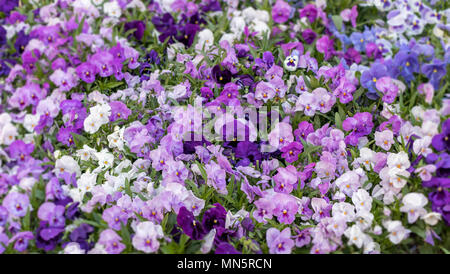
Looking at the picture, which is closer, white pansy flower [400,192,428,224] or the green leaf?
white pansy flower [400,192,428,224]

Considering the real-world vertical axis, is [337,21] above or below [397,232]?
above

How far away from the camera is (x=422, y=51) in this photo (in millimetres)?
3660

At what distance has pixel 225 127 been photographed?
3.15 meters

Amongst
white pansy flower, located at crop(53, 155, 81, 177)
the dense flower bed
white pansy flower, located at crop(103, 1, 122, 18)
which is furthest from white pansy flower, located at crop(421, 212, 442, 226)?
white pansy flower, located at crop(103, 1, 122, 18)

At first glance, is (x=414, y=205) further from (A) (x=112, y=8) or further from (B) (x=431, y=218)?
(A) (x=112, y=8)

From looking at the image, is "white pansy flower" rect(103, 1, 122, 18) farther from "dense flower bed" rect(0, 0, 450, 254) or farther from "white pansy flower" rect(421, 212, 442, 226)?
"white pansy flower" rect(421, 212, 442, 226)

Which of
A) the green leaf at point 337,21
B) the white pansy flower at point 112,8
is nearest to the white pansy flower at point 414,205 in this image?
the green leaf at point 337,21

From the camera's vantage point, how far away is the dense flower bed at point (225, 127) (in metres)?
2.69

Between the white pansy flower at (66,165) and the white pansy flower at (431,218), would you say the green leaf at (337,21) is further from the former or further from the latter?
the white pansy flower at (66,165)

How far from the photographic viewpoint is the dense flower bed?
269 cm

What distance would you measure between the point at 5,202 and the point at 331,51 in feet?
8.28

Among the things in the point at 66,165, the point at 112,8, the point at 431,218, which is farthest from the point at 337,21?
the point at 66,165

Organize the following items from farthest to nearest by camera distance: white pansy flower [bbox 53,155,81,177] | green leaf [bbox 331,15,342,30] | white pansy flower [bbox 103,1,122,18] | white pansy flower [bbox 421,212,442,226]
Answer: white pansy flower [bbox 103,1,122,18]
green leaf [bbox 331,15,342,30]
white pansy flower [bbox 53,155,81,177]
white pansy flower [bbox 421,212,442,226]
